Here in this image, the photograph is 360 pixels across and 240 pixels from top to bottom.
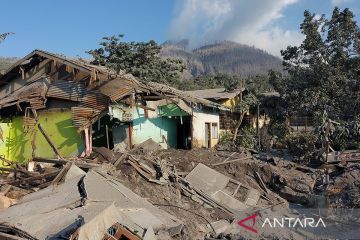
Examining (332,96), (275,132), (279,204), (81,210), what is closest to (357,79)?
(332,96)

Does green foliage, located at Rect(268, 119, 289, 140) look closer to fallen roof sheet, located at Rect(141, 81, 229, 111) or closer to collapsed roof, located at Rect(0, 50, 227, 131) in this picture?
fallen roof sheet, located at Rect(141, 81, 229, 111)

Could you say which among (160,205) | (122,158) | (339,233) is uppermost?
(122,158)

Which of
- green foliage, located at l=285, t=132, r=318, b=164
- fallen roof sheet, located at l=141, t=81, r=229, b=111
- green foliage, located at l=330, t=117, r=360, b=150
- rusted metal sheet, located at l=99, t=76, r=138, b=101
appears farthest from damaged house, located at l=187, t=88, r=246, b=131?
rusted metal sheet, located at l=99, t=76, r=138, b=101

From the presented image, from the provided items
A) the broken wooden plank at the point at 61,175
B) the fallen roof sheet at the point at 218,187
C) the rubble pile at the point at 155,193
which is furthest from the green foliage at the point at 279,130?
the broken wooden plank at the point at 61,175

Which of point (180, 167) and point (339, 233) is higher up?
point (180, 167)

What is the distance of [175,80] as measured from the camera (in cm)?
3638

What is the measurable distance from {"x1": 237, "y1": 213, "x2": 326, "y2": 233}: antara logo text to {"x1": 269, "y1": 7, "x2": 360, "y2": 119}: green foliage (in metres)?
14.2

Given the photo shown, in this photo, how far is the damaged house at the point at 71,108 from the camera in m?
15.3

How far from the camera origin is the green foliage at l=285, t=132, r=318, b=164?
1888 cm

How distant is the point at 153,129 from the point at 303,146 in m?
7.49

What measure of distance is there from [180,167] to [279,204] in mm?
3358

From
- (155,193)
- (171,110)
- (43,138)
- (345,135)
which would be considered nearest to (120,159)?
(155,193)

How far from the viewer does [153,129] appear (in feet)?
60.1

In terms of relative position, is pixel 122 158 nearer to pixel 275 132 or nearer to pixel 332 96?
pixel 275 132
